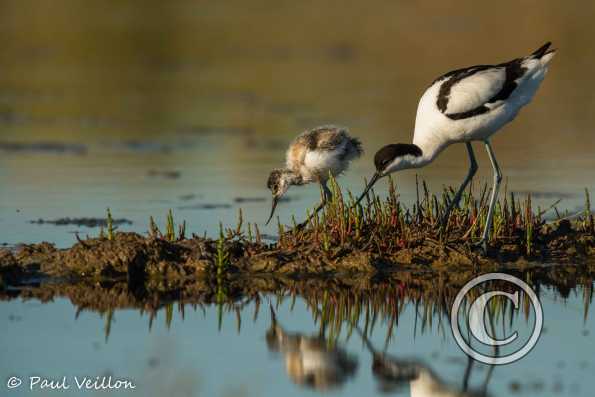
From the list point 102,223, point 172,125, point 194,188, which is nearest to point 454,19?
point 172,125

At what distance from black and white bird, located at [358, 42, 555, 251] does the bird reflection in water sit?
1.77m

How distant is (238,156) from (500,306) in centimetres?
648

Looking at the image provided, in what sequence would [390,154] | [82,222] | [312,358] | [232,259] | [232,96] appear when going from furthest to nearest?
[232,96] → [82,222] → [390,154] → [232,259] → [312,358]

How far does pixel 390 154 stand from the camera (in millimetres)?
7992

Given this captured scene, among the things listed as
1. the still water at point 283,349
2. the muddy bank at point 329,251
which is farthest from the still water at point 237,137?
the muddy bank at point 329,251

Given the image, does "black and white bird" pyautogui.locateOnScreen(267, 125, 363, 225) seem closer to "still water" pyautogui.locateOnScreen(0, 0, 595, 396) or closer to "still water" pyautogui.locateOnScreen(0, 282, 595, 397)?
"still water" pyautogui.locateOnScreen(0, 0, 595, 396)

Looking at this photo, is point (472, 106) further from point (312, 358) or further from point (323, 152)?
point (312, 358)

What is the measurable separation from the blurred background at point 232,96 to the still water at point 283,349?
2.27 meters

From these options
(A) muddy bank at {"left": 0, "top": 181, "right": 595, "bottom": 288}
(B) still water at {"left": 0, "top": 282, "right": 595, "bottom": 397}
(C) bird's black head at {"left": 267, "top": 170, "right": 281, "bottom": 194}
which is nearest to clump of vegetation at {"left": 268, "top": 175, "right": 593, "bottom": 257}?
(A) muddy bank at {"left": 0, "top": 181, "right": 595, "bottom": 288}

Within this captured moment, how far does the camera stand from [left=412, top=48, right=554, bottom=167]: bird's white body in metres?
7.88

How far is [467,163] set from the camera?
41.1 feet

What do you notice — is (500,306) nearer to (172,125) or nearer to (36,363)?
(36,363)

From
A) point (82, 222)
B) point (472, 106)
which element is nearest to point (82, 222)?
point (82, 222)

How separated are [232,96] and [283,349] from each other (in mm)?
12002
